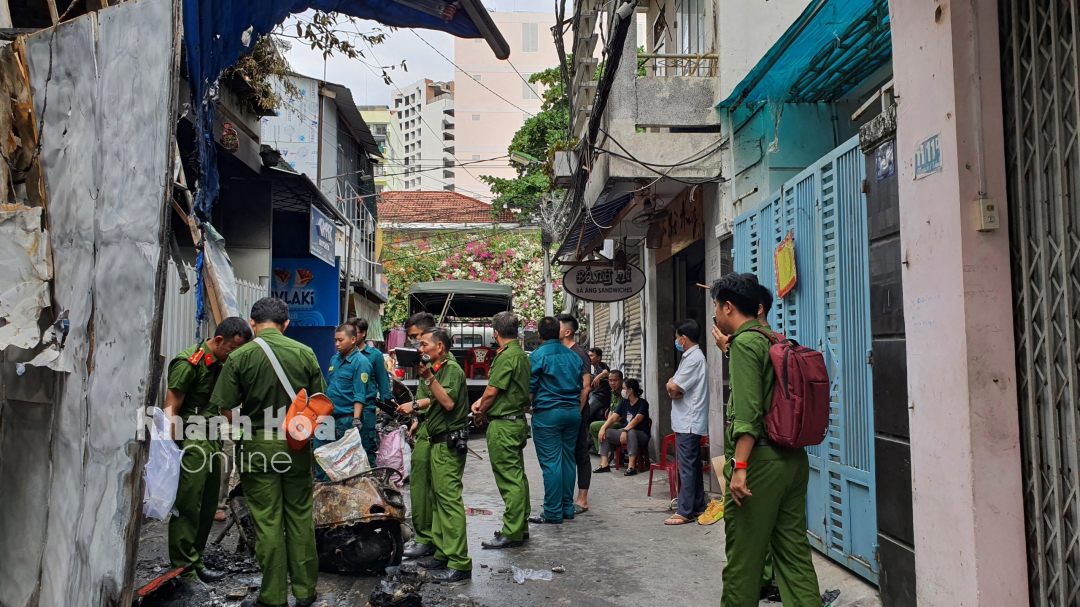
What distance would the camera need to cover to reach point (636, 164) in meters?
8.58

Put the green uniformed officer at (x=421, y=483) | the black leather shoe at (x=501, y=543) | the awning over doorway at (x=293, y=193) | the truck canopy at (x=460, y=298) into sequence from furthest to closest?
1. the truck canopy at (x=460, y=298)
2. the awning over doorway at (x=293, y=193)
3. the black leather shoe at (x=501, y=543)
4. the green uniformed officer at (x=421, y=483)

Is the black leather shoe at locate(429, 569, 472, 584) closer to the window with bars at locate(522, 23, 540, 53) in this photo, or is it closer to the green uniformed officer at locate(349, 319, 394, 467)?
the green uniformed officer at locate(349, 319, 394, 467)

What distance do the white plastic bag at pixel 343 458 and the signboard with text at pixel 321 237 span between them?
5859 millimetres

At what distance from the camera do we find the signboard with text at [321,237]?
11.3 meters

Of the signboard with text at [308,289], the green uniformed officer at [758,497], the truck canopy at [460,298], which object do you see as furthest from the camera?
the truck canopy at [460,298]

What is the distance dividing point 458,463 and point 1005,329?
3743mm

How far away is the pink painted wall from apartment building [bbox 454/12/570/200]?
180 ft

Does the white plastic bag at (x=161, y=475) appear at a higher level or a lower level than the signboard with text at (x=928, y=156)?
lower

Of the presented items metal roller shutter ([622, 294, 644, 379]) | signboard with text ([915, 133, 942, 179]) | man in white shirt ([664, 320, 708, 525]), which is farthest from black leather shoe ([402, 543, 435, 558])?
metal roller shutter ([622, 294, 644, 379])

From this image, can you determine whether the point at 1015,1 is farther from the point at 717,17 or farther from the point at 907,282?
the point at 717,17

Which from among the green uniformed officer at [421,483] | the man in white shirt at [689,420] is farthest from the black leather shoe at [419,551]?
the man in white shirt at [689,420]

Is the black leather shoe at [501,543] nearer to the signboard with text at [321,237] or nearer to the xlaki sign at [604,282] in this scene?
the xlaki sign at [604,282]

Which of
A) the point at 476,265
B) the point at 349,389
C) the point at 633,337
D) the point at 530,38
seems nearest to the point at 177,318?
the point at 349,389

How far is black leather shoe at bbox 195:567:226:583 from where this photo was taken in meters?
5.46
